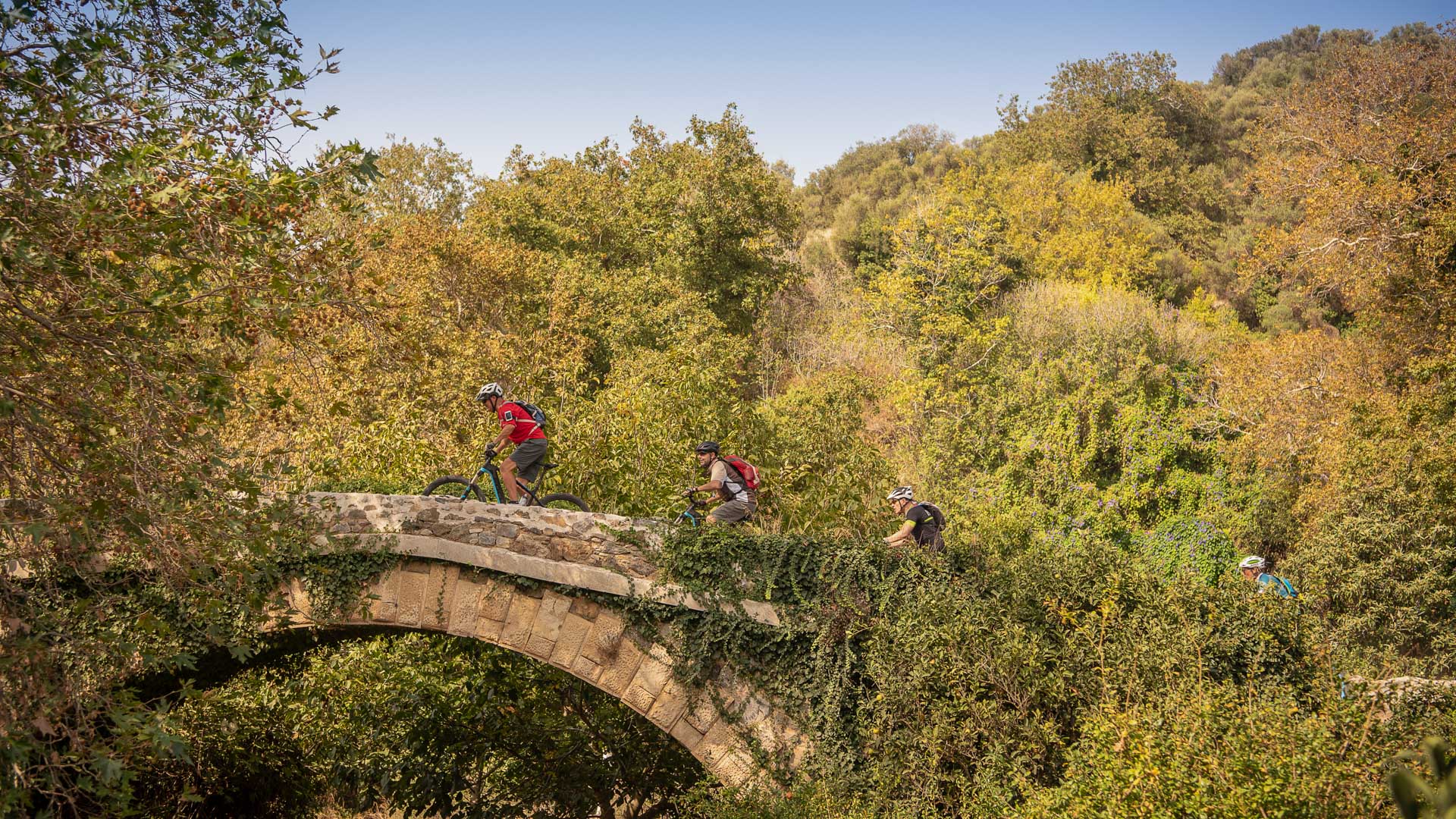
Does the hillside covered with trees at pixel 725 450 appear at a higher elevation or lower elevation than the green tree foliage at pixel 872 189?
lower

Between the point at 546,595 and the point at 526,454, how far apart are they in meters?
1.67

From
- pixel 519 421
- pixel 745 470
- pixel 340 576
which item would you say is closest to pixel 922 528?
pixel 745 470

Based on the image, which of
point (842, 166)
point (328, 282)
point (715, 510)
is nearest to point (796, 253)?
point (842, 166)

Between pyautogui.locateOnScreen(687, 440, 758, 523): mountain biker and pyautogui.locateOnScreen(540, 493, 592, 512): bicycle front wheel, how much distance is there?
1.32 metres

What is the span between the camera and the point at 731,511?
10812 mm

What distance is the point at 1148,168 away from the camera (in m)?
44.9

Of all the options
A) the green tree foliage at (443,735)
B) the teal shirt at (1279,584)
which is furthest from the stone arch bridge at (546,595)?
the teal shirt at (1279,584)

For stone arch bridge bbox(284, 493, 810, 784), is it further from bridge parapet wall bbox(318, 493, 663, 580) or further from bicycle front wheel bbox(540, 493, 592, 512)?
bicycle front wheel bbox(540, 493, 592, 512)

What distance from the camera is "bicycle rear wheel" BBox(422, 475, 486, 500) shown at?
11195 millimetres

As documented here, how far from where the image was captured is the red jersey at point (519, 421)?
11.1 m

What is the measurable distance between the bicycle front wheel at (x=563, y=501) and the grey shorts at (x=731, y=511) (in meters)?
1.38

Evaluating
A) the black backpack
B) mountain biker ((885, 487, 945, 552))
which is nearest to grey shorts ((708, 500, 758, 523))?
mountain biker ((885, 487, 945, 552))

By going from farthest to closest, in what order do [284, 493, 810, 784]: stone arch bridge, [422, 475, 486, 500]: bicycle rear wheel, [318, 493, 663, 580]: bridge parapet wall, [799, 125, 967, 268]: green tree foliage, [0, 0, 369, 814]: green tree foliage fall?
[799, 125, 967, 268]: green tree foliage, [422, 475, 486, 500]: bicycle rear wheel, [318, 493, 663, 580]: bridge parapet wall, [284, 493, 810, 784]: stone arch bridge, [0, 0, 369, 814]: green tree foliage

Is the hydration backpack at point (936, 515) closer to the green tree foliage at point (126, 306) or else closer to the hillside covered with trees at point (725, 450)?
the hillside covered with trees at point (725, 450)
